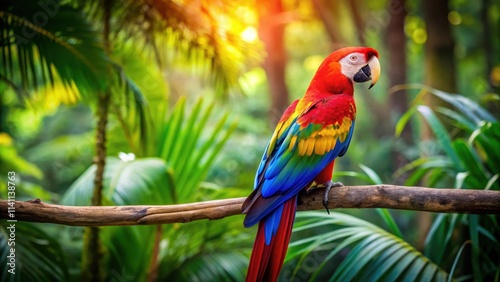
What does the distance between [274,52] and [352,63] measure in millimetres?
3180

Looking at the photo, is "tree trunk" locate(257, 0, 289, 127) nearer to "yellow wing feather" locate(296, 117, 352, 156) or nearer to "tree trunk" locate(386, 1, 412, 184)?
"tree trunk" locate(386, 1, 412, 184)

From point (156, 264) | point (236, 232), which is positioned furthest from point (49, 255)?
point (236, 232)

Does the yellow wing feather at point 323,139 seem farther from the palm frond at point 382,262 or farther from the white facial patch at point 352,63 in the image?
the palm frond at point 382,262

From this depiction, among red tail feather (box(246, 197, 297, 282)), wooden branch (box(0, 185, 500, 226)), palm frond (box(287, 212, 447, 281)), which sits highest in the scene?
wooden branch (box(0, 185, 500, 226))

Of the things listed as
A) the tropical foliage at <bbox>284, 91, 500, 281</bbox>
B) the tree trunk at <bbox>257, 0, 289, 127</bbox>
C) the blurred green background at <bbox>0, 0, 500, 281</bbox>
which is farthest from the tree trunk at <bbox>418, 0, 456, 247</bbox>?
the tree trunk at <bbox>257, 0, 289, 127</bbox>

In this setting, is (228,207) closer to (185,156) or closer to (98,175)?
(98,175)

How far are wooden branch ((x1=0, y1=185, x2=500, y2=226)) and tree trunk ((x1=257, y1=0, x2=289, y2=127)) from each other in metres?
3.30

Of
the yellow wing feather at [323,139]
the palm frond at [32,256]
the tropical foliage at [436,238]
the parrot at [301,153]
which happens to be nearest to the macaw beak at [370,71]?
the parrot at [301,153]

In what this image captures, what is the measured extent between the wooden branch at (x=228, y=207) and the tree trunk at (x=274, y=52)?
3304 millimetres

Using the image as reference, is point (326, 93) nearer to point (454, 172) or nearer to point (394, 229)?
point (394, 229)

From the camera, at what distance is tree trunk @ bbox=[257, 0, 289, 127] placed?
4.82 metres

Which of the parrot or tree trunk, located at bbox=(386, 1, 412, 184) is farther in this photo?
tree trunk, located at bbox=(386, 1, 412, 184)

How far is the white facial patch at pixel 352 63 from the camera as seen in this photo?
1.78 metres

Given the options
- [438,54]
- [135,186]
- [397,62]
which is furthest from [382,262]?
[397,62]
